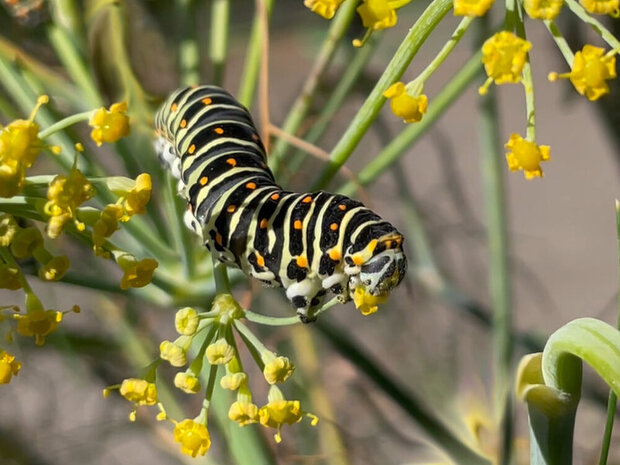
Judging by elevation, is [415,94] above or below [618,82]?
above

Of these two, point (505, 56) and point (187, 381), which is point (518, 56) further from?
point (187, 381)

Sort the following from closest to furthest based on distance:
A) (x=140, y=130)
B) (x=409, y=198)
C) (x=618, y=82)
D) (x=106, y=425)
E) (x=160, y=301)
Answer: (x=160, y=301) < (x=140, y=130) < (x=618, y=82) < (x=409, y=198) < (x=106, y=425)

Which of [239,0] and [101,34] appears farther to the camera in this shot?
[239,0]

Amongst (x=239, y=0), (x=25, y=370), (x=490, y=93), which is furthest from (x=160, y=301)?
(x=239, y=0)

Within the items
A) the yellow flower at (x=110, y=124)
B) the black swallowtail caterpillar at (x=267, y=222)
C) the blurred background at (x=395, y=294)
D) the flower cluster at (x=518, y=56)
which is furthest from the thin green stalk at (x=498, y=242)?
the yellow flower at (x=110, y=124)

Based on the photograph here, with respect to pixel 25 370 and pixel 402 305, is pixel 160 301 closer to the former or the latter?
pixel 402 305

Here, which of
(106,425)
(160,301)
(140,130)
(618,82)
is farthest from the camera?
(106,425)

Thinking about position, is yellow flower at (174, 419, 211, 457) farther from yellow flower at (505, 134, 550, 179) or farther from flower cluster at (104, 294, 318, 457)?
yellow flower at (505, 134, 550, 179)
